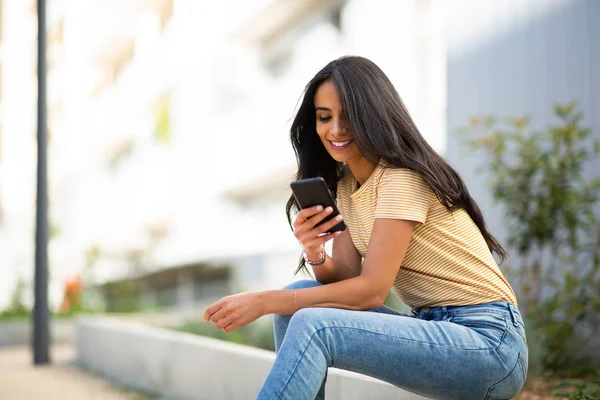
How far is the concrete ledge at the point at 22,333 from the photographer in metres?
10.1

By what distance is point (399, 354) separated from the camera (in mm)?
2238

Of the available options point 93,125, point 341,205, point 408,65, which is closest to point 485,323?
point 341,205

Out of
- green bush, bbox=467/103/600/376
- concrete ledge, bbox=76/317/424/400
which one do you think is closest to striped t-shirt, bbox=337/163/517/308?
concrete ledge, bbox=76/317/424/400

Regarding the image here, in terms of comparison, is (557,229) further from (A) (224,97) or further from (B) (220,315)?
(A) (224,97)

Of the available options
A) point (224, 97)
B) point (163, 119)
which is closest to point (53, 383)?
point (224, 97)

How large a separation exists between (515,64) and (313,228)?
161 inches

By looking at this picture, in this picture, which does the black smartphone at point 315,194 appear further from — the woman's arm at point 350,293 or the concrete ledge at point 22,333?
the concrete ledge at point 22,333

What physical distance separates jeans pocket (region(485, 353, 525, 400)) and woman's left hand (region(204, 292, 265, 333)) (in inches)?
31.3

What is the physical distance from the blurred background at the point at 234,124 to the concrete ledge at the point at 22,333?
27mm

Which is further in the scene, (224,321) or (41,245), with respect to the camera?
(41,245)

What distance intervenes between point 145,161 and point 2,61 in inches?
693

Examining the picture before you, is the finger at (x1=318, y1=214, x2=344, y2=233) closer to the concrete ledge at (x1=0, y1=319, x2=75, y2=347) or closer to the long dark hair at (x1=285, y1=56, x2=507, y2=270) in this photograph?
the long dark hair at (x1=285, y1=56, x2=507, y2=270)

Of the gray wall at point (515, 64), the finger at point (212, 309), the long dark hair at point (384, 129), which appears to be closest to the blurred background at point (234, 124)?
the gray wall at point (515, 64)

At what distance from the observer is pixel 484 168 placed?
5.98 metres
